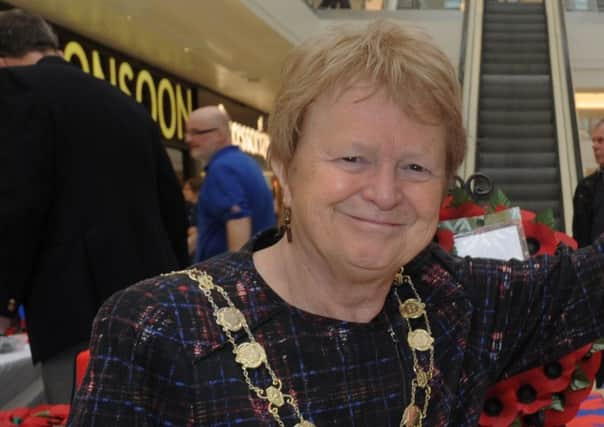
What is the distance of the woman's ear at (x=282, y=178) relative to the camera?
49.8 inches

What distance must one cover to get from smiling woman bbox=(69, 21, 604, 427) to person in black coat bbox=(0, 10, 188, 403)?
1.25 m

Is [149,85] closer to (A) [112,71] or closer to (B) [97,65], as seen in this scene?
(A) [112,71]

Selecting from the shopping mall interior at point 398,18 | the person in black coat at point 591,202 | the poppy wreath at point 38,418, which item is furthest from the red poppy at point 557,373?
the shopping mall interior at point 398,18

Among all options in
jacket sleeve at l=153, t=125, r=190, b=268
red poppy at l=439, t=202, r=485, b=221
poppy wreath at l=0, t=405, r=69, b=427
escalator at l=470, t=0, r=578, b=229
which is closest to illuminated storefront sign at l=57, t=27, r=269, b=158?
escalator at l=470, t=0, r=578, b=229

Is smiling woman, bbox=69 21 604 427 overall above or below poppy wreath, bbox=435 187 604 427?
above

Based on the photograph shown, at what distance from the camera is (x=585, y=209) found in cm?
564

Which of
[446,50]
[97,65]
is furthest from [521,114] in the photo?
[97,65]

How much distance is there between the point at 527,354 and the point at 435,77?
0.57m

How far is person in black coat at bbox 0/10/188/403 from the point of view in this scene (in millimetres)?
2326

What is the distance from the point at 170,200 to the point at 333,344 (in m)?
1.75

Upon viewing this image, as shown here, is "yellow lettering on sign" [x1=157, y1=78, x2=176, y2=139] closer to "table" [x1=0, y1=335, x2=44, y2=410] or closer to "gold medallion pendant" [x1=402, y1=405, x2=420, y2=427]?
"table" [x1=0, y1=335, x2=44, y2=410]

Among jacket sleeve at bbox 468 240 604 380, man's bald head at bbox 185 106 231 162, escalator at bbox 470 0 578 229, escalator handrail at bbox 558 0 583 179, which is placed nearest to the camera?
jacket sleeve at bbox 468 240 604 380

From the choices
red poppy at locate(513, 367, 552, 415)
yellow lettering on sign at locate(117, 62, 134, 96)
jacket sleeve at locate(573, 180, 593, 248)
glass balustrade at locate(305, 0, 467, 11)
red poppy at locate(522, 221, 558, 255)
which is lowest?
jacket sleeve at locate(573, 180, 593, 248)

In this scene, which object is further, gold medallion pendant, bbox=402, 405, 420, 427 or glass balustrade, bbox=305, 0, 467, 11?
glass balustrade, bbox=305, 0, 467, 11
